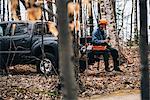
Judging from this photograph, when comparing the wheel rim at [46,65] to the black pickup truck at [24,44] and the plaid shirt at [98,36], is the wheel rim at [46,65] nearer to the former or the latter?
the black pickup truck at [24,44]

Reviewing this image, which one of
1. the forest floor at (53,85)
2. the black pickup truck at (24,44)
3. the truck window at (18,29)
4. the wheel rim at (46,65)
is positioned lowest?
the forest floor at (53,85)

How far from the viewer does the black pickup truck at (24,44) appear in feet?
43.1

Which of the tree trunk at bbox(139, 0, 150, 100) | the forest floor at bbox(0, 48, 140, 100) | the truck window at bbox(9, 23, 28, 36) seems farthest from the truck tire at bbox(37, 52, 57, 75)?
the tree trunk at bbox(139, 0, 150, 100)

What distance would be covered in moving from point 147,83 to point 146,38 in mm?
258

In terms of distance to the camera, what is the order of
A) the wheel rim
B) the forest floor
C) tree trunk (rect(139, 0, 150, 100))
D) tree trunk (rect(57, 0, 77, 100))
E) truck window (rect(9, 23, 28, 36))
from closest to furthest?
tree trunk (rect(57, 0, 77, 100)) < tree trunk (rect(139, 0, 150, 100)) < the forest floor < the wheel rim < truck window (rect(9, 23, 28, 36))

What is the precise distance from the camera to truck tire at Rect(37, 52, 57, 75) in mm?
12719

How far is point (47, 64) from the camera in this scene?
12.9 meters

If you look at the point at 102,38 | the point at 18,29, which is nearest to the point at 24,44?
the point at 18,29

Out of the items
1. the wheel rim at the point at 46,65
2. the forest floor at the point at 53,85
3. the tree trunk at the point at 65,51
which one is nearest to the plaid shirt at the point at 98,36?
the forest floor at the point at 53,85

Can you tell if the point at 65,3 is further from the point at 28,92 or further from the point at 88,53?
the point at 88,53

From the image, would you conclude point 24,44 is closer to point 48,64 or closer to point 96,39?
point 48,64

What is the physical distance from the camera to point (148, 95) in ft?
8.10

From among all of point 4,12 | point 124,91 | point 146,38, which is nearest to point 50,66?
point 124,91

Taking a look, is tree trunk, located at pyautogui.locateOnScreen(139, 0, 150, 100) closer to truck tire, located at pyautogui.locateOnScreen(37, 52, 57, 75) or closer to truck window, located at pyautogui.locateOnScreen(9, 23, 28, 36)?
truck tire, located at pyautogui.locateOnScreen(37, 52, 57, 75)
